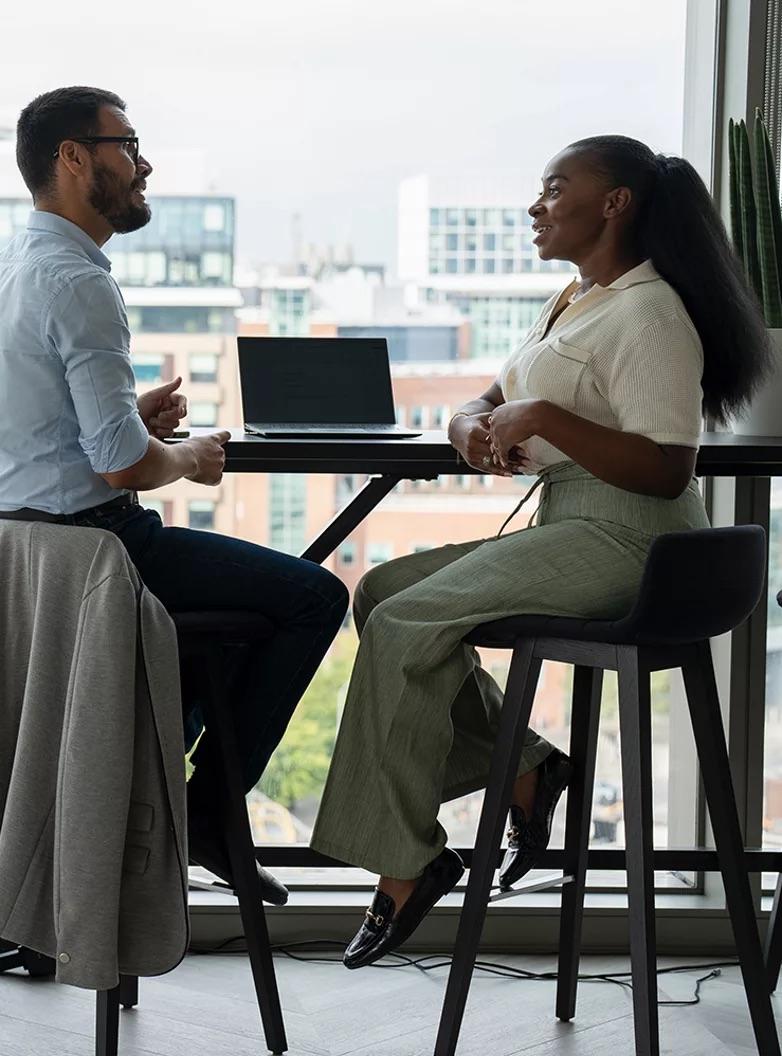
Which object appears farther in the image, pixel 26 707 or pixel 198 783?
pixel 198 783

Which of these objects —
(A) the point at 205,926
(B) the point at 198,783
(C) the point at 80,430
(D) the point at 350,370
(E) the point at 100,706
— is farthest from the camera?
(A) the point at 205,926

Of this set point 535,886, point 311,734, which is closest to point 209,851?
point 535,886

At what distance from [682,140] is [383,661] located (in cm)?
151

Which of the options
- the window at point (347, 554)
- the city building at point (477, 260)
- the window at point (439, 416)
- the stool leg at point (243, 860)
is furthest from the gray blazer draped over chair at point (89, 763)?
the city building at point (477, 260)

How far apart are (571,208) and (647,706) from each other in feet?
2.90

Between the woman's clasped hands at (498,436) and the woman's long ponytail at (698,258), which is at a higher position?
the woman's long ponytail at (698,258)

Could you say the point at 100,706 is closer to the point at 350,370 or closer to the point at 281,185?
the point at 350,370

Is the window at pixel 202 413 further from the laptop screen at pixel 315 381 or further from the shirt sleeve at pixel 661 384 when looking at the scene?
the shirt sleeve at pixel 661 384

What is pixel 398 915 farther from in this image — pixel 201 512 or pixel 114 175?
pixel 114 175

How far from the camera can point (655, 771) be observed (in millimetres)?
3135

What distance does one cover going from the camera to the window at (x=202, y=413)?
304cm

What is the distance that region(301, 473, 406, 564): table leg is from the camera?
2666mm

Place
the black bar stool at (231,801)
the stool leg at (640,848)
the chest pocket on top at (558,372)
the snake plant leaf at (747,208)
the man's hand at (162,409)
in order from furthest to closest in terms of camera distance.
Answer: the snake plant leaf at (747,208)
the man's hand at (162,409)
the chest pocket on top at (558,372)
the black bar stool at (231,801)
the stool leg at (640,848)

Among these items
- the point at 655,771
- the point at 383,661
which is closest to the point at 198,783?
the point at 383,661
